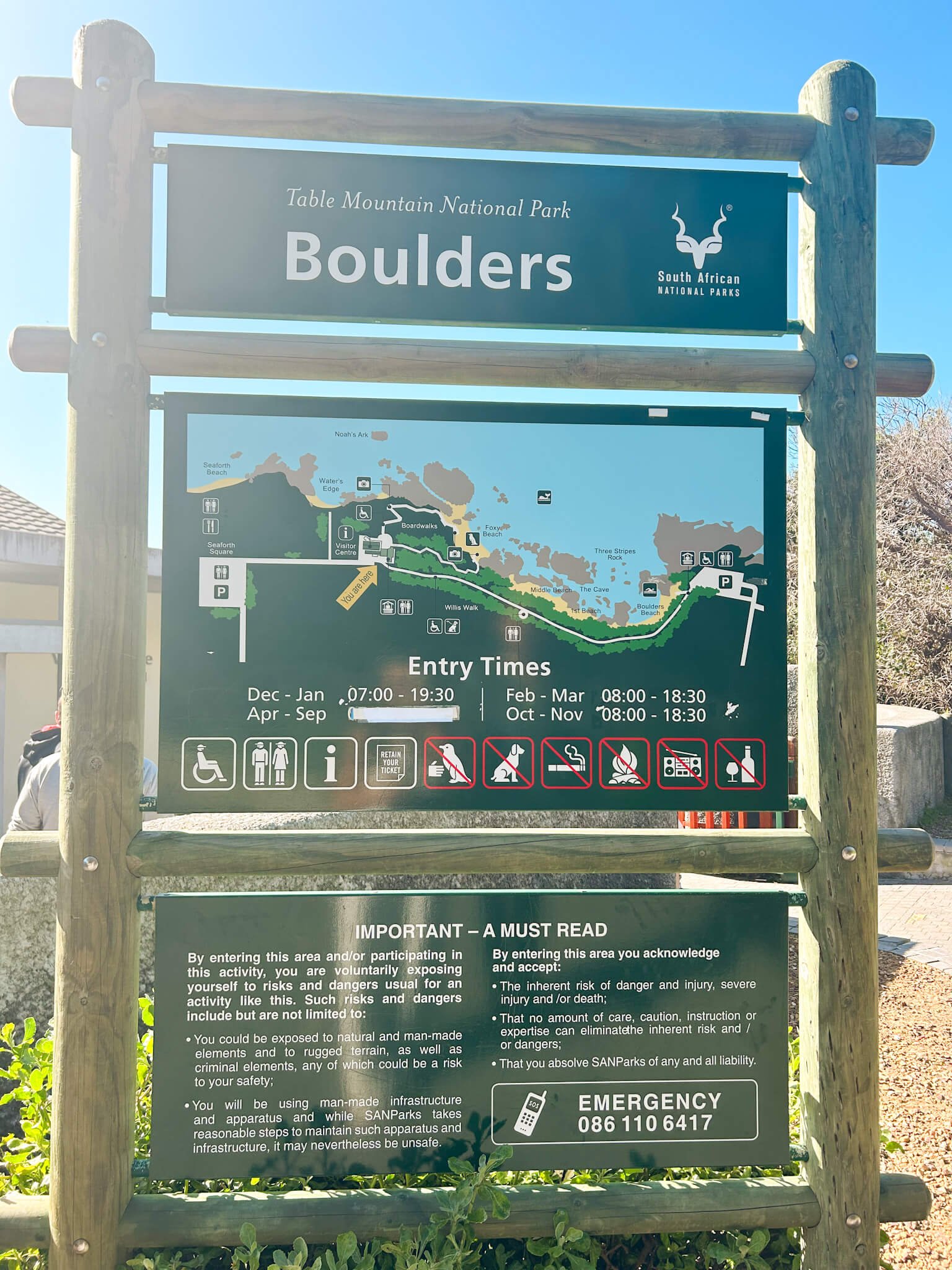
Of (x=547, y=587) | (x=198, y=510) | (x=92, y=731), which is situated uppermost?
(x=198, y=510)

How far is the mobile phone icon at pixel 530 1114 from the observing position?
8.60ft

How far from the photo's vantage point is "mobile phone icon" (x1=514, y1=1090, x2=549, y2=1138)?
103 inches

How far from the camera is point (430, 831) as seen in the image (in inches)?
103

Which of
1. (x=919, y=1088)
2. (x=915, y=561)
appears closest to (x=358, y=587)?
(x=919, y=1088)

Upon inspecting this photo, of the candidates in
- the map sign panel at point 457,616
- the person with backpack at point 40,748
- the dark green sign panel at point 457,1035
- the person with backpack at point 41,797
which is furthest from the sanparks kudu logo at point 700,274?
the person with backpack at point 40,748

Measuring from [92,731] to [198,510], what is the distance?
70 centimetres

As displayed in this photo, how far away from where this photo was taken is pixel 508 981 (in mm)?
2660

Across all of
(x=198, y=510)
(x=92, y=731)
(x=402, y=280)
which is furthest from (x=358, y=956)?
(x=402, y=280)

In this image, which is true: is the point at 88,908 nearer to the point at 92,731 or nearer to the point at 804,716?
the point at 92,731

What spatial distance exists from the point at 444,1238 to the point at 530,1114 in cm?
39

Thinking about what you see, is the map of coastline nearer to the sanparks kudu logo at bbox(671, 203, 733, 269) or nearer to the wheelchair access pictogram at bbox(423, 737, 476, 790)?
the wheelchair access pictogram at bbox(423, 737, 476, 790)

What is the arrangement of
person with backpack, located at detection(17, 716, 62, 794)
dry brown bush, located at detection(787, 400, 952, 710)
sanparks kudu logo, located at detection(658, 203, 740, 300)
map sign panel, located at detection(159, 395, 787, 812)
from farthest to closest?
dry brown bush, located at detection(787, 400, 952, 710), person with backpack, located at detection(17, 716, 62, 794), sanparks kudu logo, located at detection(658, 203, 740, 300), map sign panel, located at detection(159, 395, 787, 812)

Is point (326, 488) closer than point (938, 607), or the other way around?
point (326, 488)

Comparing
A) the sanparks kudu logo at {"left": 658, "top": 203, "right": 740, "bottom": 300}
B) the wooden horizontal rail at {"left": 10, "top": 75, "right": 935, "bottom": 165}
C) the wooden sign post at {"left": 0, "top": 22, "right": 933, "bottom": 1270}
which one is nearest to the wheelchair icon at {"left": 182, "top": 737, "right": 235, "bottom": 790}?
the wooden sign post at {"left": 0, "top": 22, "right": 933, "bottom": 1270}
